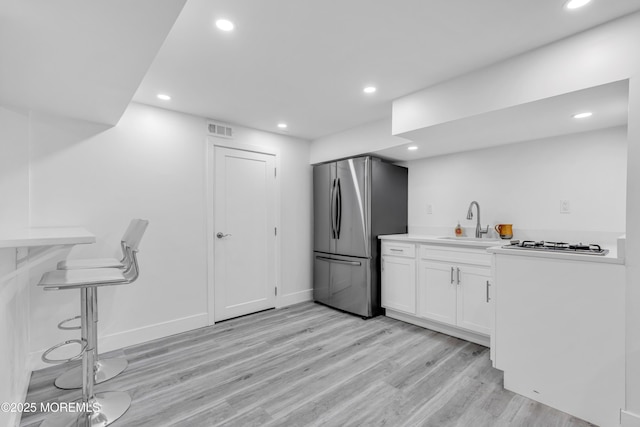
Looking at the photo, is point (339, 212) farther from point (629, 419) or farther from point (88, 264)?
point (629, 419)

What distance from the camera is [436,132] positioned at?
104 inches

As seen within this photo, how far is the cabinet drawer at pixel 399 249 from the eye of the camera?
3234 mm

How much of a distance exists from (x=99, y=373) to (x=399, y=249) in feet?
9.73

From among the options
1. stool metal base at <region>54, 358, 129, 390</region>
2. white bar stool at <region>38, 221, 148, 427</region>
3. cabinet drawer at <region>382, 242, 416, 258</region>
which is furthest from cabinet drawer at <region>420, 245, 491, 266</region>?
stool metal base at <region>54, 358, 129, 390</region>

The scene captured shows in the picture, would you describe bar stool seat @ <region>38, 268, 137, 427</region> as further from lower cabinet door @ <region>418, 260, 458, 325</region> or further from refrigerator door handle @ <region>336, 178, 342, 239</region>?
lower cabinet door @ <region>418, 260, 458, 325</region>

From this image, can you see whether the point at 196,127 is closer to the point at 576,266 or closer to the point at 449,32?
the point at 449,32

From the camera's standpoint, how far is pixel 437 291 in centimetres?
299

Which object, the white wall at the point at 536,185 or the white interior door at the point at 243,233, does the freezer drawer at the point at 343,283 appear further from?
the white wall at the point at 536,185

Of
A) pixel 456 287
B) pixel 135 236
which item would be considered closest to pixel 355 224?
pixel 456 287

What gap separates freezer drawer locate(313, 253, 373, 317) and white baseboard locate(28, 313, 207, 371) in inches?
61.0

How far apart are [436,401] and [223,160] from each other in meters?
3.06

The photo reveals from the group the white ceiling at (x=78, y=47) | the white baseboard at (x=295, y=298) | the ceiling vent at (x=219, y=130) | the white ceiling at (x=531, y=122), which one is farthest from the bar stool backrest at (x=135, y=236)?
the white ceiling at (x=531, y=122)

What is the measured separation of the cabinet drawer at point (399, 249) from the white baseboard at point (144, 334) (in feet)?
7.24

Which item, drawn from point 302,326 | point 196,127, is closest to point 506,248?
point 302,326
